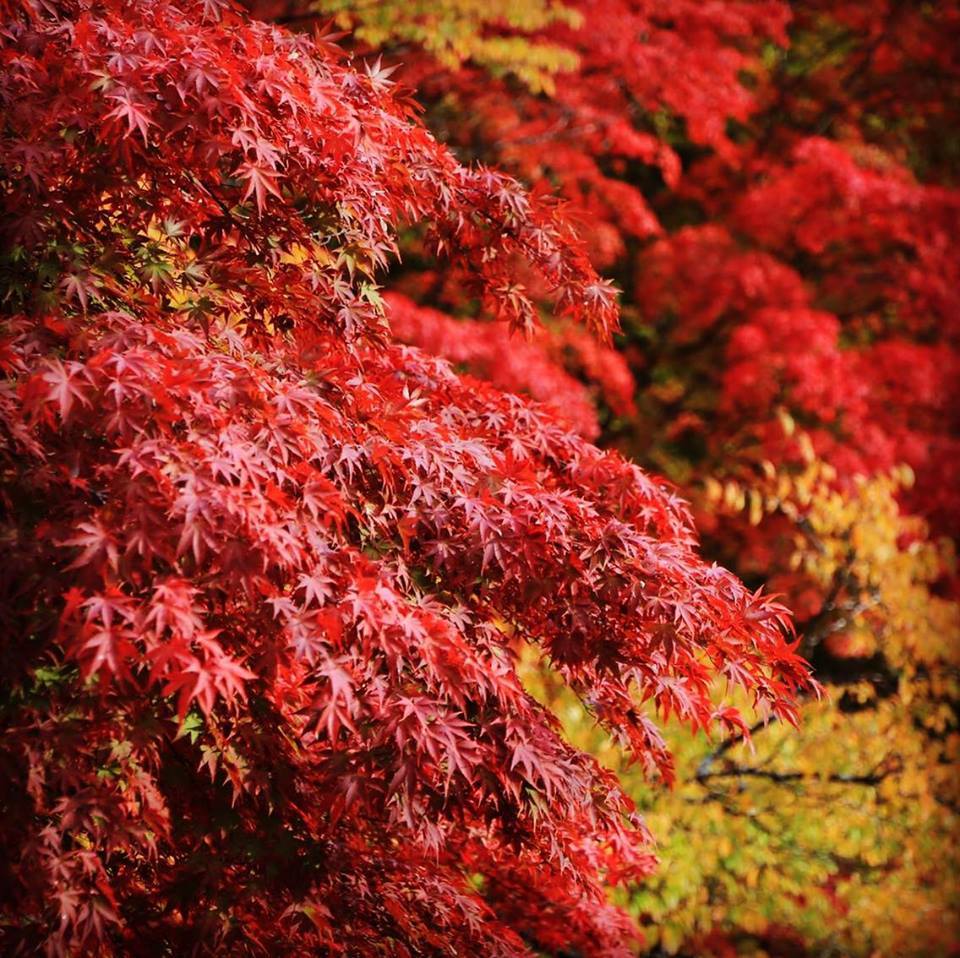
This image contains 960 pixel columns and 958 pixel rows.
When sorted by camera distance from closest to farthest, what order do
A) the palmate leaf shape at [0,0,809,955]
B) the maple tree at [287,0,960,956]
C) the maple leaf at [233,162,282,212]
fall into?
the palmate leaf shape at [0,0,809,955] < the maple leaf at [233,162,282,212] < the maple tree at [287,0,960,956]

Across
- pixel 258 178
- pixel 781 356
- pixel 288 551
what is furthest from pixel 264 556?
pixel 781 356

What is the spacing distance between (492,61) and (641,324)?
340 centimetres

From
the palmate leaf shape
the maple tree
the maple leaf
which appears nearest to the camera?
the palmate leaf shape

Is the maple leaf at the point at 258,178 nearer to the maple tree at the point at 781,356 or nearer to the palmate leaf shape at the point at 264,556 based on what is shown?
the palmate leaf shape at the point at 264,556

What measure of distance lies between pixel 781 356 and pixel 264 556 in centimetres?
743

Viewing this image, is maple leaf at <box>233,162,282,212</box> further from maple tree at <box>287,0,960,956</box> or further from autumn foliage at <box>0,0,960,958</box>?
maple tree at <box>287,0,960,956</box>

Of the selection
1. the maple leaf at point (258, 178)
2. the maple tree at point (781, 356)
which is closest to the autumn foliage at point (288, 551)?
the maple leaf at point (258, 178)

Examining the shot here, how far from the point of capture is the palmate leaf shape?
7.25ft

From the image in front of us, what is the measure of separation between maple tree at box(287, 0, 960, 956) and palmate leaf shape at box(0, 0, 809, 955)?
244 cm

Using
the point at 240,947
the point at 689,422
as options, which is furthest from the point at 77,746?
the point at 689,422

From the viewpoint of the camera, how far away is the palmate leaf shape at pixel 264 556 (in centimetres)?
221

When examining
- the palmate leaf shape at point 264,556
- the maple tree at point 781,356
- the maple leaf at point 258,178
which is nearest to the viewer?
the palmate leaf shape at point 264,556

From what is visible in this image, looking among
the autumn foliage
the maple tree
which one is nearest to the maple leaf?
A: the autumn foliage

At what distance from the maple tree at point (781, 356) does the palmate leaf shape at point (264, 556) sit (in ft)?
8.02
